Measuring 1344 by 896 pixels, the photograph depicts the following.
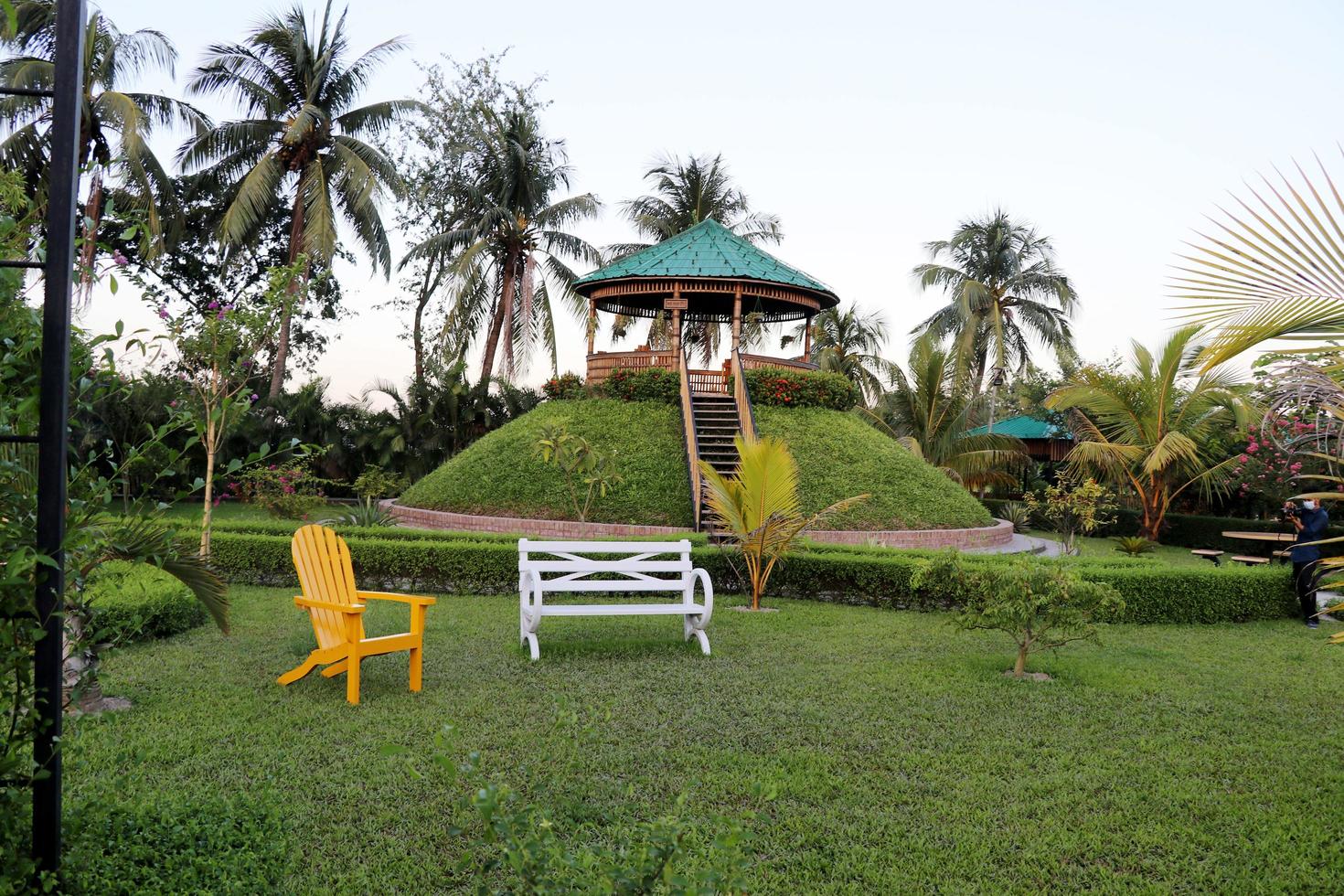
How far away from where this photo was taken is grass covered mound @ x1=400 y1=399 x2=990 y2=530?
52.4ft

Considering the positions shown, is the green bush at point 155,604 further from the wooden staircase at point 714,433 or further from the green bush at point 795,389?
the green bush at point 795,389

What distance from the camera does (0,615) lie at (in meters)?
2.24

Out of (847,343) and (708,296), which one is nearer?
(708,296)

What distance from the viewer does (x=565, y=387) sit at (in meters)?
20.6

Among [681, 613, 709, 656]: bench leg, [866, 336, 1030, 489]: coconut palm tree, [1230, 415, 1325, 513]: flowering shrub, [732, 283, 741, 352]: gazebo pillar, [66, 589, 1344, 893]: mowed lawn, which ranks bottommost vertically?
[66, 589, 1344, 893]: mowed lawn

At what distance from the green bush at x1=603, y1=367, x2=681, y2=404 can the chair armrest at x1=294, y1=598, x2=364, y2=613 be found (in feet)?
45.1

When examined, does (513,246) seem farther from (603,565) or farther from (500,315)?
(603,565)

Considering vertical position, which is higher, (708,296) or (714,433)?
(708,296)

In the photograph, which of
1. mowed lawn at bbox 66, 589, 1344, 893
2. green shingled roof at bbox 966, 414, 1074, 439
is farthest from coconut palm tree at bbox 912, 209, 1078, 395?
mowed lawn at bbox 66, 589, 1344, 893

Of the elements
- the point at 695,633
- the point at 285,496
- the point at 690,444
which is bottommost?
the point at 695,633

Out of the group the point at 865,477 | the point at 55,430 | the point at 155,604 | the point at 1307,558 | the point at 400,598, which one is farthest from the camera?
the point at 865,477

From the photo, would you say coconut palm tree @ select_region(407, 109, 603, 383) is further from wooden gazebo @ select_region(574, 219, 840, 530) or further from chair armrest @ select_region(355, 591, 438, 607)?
chair armrest @ select_region(355, 591, 438, 607)

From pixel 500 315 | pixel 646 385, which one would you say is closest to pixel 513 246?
pixel 500 315

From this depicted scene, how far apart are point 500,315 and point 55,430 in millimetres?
26711
